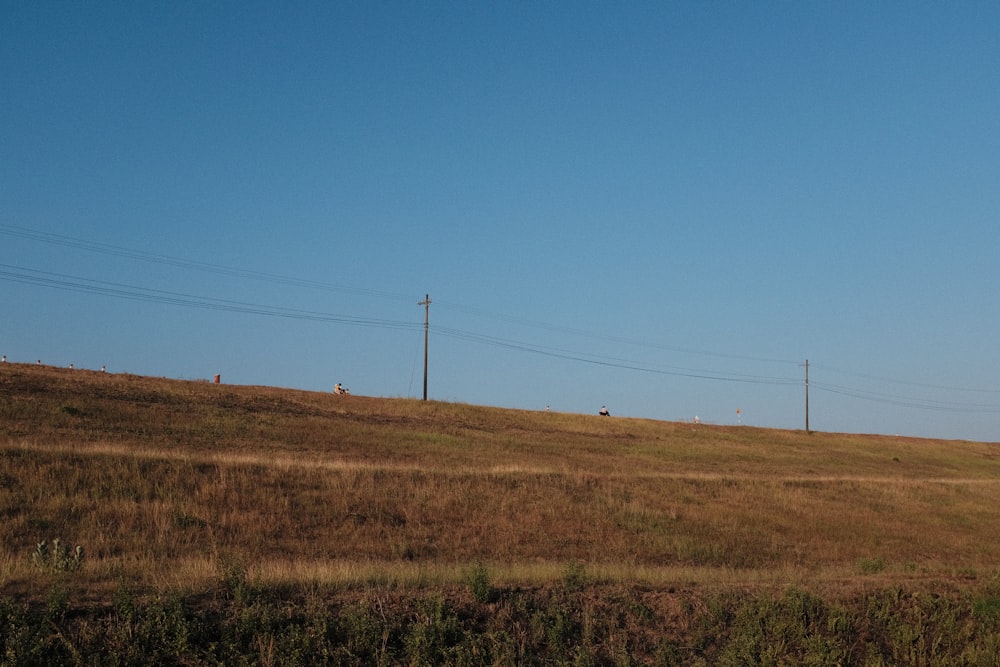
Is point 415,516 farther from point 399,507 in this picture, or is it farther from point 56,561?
point 56,561

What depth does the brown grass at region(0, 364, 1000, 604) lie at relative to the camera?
1539cm

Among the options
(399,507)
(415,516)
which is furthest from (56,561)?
(399,507)

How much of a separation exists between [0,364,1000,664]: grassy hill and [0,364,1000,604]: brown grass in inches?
3.7

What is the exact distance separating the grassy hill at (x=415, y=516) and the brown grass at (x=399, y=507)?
0.09m

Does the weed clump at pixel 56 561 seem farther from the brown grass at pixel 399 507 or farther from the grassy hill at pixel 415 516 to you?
the brown grass at pixel 399 507

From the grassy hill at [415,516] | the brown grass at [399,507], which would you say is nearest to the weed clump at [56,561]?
the grassy hill at [415,516]

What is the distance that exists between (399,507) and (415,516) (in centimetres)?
73

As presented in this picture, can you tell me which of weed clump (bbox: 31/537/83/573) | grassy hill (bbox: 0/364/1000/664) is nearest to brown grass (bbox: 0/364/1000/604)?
grassy hill (bbox: 0/364/1000/664)

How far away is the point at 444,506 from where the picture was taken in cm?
2470

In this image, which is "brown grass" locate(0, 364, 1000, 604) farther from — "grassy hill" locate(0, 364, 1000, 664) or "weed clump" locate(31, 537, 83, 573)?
"weed clump" locate(31, 537, 83, 573)

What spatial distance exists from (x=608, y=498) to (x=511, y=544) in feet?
23.9

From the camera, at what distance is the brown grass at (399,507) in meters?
15.4

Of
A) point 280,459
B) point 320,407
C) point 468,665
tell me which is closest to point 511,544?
point 280,459

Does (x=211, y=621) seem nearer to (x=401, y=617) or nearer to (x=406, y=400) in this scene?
(x=401, y=617)
